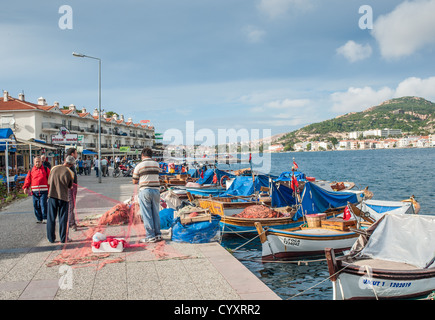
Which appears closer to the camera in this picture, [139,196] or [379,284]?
[379,284]

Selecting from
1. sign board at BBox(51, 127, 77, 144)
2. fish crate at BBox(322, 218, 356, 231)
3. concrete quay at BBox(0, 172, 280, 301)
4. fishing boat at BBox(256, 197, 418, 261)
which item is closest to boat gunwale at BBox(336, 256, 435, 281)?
concrete quay at BBox(0, 172, 280, 301)

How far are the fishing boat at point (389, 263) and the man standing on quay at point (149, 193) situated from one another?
13.0 ft

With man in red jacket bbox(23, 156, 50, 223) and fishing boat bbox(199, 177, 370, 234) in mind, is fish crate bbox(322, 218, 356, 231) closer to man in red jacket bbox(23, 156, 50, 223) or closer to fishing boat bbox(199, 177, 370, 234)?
fishing boat bbox(199, 177, 370, 234)

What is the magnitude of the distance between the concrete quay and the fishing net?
0.07ft

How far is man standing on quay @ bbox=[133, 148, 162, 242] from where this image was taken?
851 cm

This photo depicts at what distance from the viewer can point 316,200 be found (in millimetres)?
14898

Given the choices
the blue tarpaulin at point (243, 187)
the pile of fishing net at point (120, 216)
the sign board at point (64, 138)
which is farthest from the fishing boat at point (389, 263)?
the sign board at point (64, 138)

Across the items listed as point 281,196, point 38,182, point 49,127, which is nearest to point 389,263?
point 281,196

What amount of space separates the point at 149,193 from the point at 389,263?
17.6ft

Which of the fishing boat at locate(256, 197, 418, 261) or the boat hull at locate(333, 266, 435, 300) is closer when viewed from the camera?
the boat hull at locate(333, 266, 435, 300)

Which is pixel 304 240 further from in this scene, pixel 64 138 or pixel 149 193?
pixel 64 138

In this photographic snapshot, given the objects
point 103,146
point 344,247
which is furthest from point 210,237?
point 103,146

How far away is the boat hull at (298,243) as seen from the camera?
37.2ft
